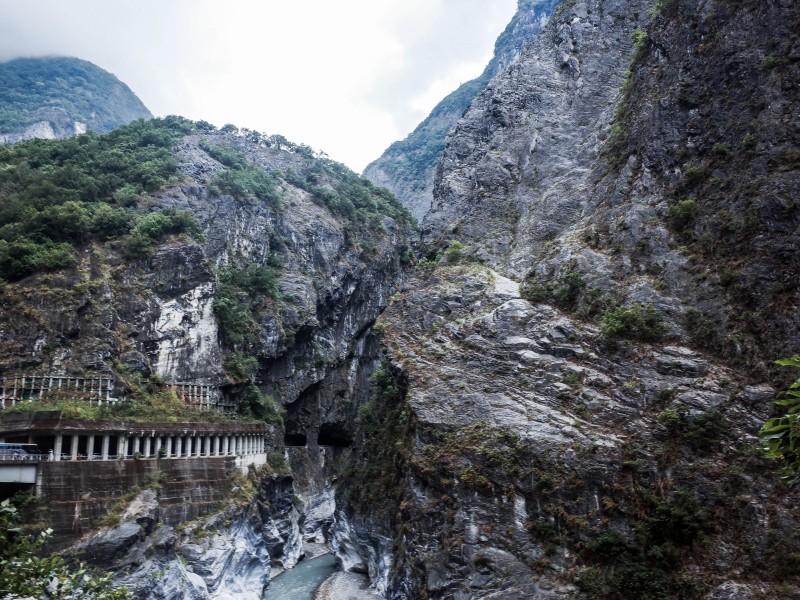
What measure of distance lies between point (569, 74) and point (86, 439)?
4275 cm

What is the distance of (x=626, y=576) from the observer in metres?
22.4

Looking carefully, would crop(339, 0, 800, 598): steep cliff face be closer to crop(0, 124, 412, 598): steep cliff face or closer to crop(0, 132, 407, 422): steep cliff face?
crop(0, 124, 412, 598): steep cliff face

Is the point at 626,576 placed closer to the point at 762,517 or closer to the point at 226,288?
the point at 762,517

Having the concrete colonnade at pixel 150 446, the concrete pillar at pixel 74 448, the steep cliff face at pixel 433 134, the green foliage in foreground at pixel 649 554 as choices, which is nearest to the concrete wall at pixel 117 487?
the concrete pillar at pixel 74 448

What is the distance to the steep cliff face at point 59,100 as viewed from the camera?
107938 millimetres

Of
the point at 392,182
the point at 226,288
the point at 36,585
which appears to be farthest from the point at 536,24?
the point at 36,585

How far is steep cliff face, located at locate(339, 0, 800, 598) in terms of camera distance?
76.1 ft

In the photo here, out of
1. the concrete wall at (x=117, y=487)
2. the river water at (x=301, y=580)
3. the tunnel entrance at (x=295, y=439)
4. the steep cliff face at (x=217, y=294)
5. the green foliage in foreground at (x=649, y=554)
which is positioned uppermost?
the steep cliff face at (x=217, y=294)

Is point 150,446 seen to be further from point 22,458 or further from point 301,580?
point 301,580

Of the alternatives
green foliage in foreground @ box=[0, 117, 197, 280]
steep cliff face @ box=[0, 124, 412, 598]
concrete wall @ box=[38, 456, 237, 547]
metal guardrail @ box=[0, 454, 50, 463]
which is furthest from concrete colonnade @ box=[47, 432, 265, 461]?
green foliage in foreground @ box=[0, 117, 197, 280]

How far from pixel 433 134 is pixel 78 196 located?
290 feet

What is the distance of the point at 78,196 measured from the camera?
49156mm

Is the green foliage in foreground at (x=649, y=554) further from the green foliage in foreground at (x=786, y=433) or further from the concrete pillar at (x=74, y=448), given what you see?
the concrete pillar at (x=74, y=448)

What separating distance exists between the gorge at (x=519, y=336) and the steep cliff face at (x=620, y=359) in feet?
0.41
